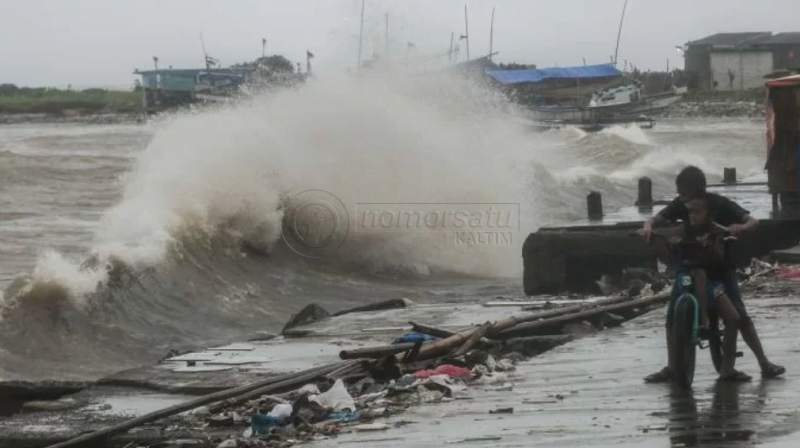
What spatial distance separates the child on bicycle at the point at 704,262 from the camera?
8.52m

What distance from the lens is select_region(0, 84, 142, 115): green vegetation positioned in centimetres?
10375

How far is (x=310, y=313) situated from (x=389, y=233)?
10.3 meters

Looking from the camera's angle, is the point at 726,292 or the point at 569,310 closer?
the point at 726,292

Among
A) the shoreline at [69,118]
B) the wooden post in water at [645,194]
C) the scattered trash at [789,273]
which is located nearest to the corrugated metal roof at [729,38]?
the shoreline at [69,118]

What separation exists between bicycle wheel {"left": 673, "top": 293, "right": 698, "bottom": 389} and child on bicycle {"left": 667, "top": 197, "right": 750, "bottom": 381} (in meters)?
0.05

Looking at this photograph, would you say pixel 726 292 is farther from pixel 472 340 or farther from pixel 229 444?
pixel 229 444

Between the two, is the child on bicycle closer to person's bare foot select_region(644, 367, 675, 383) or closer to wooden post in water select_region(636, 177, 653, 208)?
person's bare foot select_region(644, 367, 675, 383)

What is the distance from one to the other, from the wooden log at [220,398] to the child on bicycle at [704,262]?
240 centimetres

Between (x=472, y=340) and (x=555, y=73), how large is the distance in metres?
73.3

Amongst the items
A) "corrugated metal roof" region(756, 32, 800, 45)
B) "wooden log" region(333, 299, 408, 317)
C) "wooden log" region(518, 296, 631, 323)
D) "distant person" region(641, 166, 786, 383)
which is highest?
"corrugated metal roof" region(756, 32, 800, 45)

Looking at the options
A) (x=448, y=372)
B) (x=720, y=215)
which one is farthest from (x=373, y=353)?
(x=720, y=215)

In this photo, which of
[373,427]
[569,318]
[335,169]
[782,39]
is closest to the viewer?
[373,427]

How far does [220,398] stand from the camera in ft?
30.3

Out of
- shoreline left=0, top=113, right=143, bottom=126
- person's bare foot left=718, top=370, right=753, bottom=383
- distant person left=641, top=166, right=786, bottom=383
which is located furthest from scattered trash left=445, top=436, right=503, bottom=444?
shoreline left=0, top=113, right=143, bottom=126
